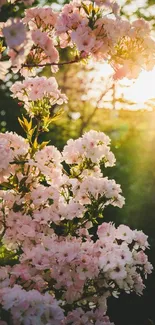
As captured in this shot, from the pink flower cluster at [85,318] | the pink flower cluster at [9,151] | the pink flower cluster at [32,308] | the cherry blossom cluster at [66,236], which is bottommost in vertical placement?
the pink flower cluster at [32,308]

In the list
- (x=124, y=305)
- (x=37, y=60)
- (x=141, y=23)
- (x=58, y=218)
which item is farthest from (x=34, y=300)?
(x=124, y=305)

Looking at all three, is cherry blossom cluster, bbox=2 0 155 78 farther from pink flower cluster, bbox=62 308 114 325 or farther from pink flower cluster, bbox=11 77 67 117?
pink flower cluster, bbox=62 308 114 325

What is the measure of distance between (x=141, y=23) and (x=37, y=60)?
720 mm

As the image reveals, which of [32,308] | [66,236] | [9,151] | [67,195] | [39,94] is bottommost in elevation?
[32,308]

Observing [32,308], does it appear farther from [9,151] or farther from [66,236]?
[9,151]

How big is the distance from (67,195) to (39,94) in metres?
0.74

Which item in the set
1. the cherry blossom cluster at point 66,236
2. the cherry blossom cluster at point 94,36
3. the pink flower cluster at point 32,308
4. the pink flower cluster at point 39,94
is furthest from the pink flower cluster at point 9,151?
the pink flower cluster at point 32,308

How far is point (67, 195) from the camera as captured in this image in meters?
3.77

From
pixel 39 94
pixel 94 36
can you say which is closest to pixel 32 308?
pixel 39 94

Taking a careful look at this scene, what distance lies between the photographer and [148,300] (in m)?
5.80

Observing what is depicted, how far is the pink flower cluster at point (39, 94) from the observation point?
3.69 metres

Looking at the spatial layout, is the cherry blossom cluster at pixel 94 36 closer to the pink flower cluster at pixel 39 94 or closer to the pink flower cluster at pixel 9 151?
the pink flower cluster at pixel 39 94

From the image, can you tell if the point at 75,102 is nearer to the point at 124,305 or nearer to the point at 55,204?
the point at 124,305

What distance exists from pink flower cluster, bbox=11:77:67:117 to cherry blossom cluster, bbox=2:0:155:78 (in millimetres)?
221
